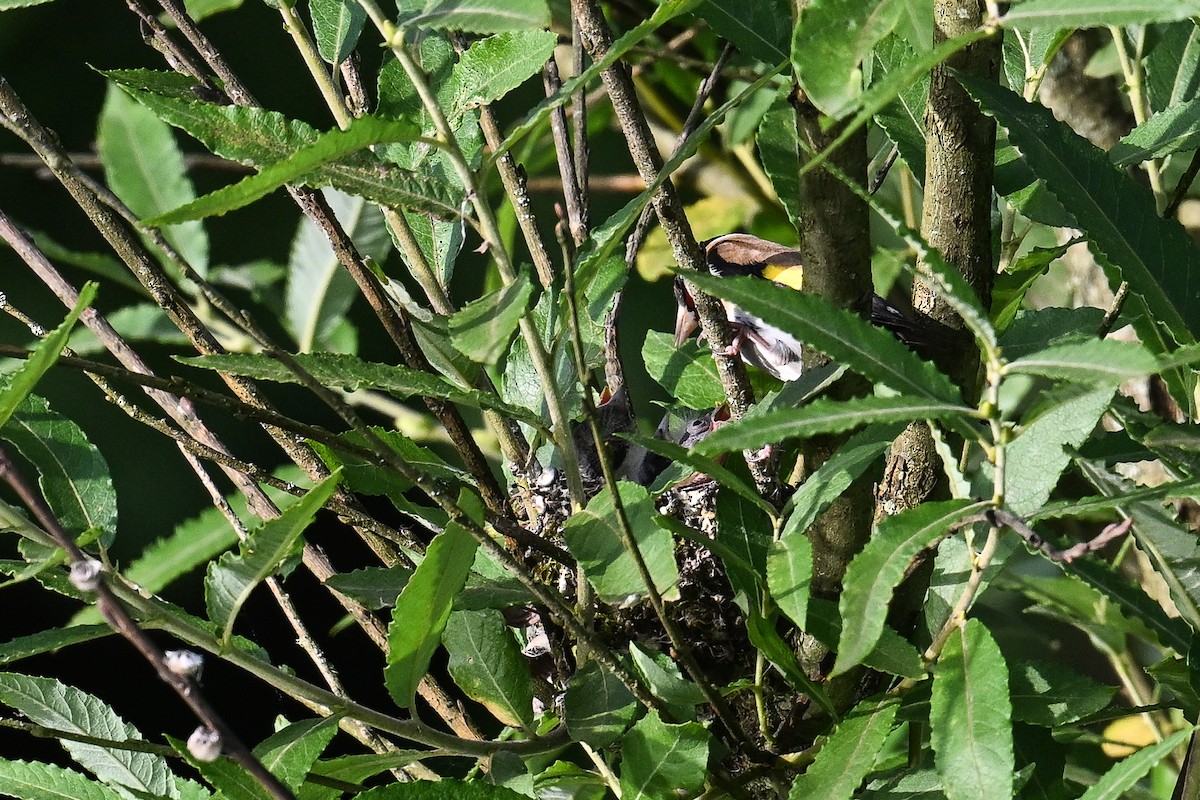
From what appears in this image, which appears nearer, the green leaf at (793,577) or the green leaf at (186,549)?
the green leaf at (793,577)

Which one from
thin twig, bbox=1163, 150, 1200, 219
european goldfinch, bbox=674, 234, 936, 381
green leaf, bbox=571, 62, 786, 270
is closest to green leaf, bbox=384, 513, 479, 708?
green leaf, bbox=571, 62, 786, 270

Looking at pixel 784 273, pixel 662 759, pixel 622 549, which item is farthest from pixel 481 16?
pixel 784 273

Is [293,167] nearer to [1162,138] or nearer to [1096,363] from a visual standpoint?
[1096,363]

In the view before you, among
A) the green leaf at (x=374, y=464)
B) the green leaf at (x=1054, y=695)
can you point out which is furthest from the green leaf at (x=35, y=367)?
the green leaf at (x=1054, y=695)

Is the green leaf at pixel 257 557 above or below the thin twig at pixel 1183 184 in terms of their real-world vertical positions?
below

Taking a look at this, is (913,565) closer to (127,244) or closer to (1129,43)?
(127,244)

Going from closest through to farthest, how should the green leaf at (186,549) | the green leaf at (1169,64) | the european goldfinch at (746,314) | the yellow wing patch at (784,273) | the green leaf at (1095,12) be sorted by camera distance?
the green leaf at (1095,12)
the green leaf at (1169,64)
the green leaf at (186,549)
the european goldfinch at (746,314)
the yellow wing patch at (784,273)

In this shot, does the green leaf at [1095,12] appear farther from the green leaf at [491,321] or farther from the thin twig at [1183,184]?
the thin twig at [1183,184]

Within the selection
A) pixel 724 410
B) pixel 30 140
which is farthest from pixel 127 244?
pixel 724 410
